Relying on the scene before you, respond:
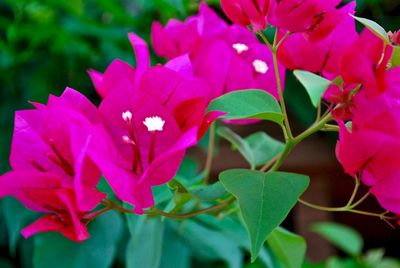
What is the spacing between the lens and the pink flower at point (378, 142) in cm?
44

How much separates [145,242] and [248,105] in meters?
0.23

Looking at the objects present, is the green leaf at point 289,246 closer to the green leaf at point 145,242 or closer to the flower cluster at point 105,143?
the green leaf at point 145,242

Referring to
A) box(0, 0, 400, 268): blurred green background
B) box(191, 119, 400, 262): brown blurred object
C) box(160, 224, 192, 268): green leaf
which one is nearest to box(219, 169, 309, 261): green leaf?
box(160, 224, 192, 268): green leaf

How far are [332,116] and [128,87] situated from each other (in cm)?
15

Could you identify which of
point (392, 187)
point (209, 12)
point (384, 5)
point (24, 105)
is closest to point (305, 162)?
point (384, 5)

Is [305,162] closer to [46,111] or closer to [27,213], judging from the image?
[27,213]

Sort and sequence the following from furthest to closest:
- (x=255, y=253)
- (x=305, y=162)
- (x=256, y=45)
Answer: (x=305, y=162) < (x=256, y=45) < (x=255, y=253)

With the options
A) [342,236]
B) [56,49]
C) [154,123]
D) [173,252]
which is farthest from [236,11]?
[342,236]

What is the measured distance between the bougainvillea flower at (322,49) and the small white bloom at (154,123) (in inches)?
5.4

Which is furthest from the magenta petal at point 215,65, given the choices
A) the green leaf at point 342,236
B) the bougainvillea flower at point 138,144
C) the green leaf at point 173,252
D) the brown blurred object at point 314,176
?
the green leaf at point 342,236

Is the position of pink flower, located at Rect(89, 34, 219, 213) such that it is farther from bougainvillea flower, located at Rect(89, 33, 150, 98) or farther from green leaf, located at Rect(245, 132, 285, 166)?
green leaf, located at Rect(245, 132, 285, 166)

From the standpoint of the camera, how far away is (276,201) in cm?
44

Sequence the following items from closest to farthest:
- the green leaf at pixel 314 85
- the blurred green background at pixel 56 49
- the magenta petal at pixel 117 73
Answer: the green leaf at pixel 314 85, the magenta petal at pixel 117 73, the blurred green background at pixel 56 49

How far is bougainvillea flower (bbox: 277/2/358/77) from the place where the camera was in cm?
53
